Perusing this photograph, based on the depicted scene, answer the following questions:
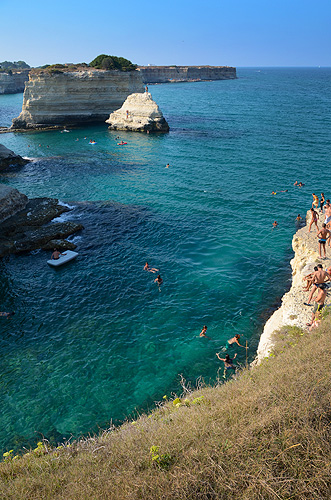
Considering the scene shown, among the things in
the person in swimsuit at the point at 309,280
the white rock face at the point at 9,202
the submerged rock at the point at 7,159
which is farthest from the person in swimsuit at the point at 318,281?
the submerged rock at the point at 7,159

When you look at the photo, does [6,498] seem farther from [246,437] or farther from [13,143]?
[13,143]

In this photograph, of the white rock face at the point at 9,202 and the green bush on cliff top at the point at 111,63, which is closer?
the white rock face at the point at 9,202

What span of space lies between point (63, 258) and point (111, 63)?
6465 cm

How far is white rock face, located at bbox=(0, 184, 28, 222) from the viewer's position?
30.0 metres

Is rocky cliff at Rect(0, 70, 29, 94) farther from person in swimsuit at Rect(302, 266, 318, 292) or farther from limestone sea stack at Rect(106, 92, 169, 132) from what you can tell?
person in swimsuit at Rect(302, 266, 318, 292)

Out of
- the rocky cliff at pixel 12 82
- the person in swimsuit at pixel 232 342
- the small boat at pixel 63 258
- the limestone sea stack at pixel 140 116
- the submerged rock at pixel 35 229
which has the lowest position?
the person in swimsuit at pixel 232 342

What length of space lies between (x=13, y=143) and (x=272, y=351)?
200 ft

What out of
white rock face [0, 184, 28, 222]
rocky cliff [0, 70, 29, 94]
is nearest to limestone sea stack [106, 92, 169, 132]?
white rock face [0, 184, 28, 222]

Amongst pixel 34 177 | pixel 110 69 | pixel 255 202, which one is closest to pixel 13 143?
pixel 34 177

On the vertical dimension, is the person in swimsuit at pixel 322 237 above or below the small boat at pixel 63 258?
above

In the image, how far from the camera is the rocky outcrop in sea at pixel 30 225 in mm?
26672

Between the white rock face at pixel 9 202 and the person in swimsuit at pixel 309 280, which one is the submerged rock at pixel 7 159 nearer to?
the white rock face at pixel 9 202

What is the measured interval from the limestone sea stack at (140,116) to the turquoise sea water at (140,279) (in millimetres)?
14770

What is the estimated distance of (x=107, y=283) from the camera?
2227 centimetres
